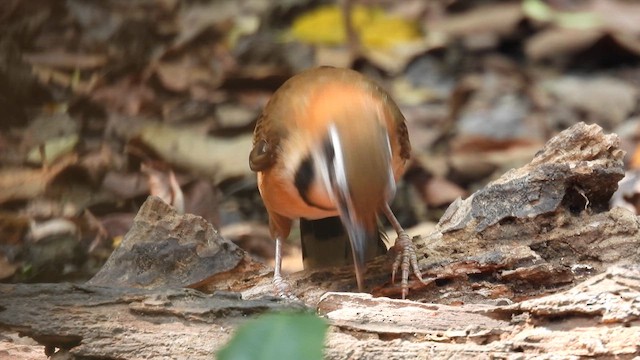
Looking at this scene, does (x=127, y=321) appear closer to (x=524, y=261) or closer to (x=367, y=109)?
(x=367, y=109)

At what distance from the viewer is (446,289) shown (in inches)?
156

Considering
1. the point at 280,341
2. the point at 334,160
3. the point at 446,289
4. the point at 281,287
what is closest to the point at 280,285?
the point at 281,287

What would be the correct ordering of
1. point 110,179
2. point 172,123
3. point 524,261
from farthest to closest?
point 172,123 < point 110,179 < point 524,261

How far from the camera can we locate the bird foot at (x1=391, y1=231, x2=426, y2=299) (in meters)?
4.03

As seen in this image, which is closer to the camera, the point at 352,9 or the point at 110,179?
the point at 110,179

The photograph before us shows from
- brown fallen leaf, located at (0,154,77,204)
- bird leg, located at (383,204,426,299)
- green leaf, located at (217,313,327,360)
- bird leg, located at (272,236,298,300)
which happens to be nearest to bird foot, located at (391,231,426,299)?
bird leg, located at (383,204,426,299)

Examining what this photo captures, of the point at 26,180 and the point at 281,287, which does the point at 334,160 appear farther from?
the point at 26,180

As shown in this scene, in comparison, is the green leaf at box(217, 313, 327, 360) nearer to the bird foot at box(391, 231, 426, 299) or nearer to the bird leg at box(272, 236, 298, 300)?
the bird leg at box(272, 236, 298, 300)

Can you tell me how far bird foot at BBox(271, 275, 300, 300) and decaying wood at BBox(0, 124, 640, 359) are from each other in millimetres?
37

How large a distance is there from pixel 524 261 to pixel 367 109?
2.62ft

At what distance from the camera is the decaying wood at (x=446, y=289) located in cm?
322

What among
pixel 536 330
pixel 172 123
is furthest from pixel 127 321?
pixel 172 123

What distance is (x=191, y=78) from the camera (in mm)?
7781

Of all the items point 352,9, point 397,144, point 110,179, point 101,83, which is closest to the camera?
point 397,144
